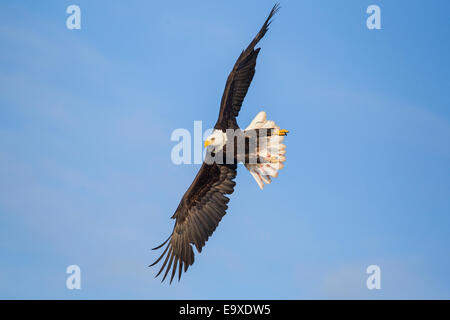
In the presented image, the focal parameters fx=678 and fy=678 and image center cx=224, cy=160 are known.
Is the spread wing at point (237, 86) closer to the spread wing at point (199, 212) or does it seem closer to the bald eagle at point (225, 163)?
the bald eagle at point (225, 163)

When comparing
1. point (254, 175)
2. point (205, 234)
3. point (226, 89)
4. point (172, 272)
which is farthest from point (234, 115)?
point (172, 272)

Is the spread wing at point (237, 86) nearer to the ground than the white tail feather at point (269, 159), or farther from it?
farther from it

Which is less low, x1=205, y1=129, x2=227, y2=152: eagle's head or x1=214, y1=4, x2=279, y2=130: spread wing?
x1=214, y1=4, x2=279, y2=130: spread wing

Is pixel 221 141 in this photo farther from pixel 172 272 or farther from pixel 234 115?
pixel 172 272

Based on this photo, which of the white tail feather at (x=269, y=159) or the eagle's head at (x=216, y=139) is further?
the white tail feather at (x=269, y=159)

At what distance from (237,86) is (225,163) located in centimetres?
139

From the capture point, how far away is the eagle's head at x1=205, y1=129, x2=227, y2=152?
11.3m

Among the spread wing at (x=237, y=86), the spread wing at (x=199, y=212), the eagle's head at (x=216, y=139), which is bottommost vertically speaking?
the spread wing at (x=199, y=212)

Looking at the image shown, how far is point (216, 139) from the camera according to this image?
1133 centimetres

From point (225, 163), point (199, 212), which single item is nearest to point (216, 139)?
point (225, 163)

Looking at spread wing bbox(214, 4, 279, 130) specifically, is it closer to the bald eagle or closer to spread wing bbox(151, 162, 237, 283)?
the bald eagle

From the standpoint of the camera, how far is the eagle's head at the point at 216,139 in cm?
1133

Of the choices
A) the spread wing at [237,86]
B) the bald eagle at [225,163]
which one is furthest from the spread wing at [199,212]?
the spread wing at [237,86]

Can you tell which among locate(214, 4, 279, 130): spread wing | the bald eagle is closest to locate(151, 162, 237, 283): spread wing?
the bald eagle
